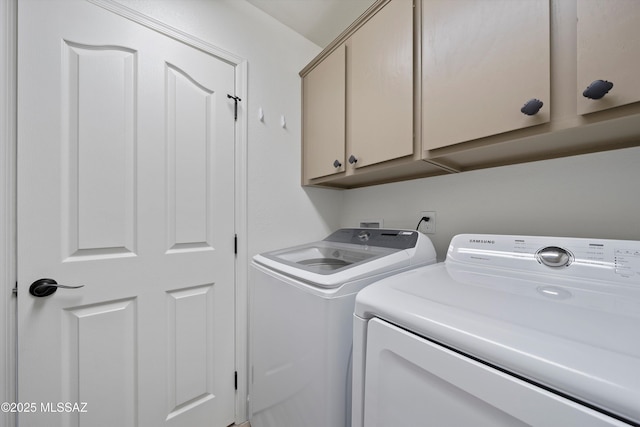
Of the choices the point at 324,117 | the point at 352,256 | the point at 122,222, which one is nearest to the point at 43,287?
the point at 122,222

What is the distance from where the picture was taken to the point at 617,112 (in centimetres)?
59

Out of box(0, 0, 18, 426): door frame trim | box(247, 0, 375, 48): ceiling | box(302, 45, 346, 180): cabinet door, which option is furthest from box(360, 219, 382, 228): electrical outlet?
box(0, 0, 18, 426): door frame trim

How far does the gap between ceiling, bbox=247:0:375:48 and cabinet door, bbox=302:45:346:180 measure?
32cm

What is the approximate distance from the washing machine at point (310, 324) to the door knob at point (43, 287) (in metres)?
0.77

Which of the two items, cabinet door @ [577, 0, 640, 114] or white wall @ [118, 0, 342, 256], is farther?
white wall @ [118, 0, 342, 256]

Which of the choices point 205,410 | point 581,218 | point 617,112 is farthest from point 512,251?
point 205,410

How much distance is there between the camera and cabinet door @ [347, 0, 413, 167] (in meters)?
0.99

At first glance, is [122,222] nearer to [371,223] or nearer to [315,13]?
[371,223]

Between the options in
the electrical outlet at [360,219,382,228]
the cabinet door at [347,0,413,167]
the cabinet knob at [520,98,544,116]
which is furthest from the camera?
the electrical outlet at [360,219,382,228]

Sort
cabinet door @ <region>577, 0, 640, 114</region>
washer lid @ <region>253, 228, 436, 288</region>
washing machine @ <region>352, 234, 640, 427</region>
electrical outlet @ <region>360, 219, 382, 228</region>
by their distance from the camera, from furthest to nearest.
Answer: electrical outlet @ <region>360, 219, 382, 228</region>
washer lid @ <region>253, 228, 436, 288</region>
cabinet door @ <region>577, 0, 640, 114</region>
washing machine @ <region>352, 234, 640, 427</region>

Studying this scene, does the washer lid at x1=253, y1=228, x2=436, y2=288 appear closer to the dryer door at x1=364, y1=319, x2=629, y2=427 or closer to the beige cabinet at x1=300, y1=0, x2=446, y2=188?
the dryer door at x1=364, y1=319, x2=629, y2=427

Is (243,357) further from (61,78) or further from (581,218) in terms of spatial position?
(581,218)

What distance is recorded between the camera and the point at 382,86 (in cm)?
109

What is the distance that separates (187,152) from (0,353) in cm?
102
